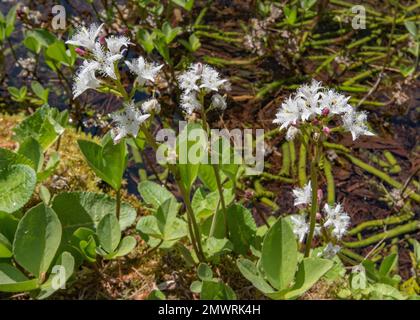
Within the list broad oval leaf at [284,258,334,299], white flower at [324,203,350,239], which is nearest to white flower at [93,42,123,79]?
broad oval leaf at [284,258,334,299]

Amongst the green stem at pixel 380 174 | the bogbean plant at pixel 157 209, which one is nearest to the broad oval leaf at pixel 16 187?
the bogbean plant at pixel 157 209

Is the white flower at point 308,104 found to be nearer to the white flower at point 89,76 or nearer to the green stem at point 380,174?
the white flower at point 89,76

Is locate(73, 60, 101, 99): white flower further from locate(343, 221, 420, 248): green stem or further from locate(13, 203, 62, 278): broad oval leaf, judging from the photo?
locate(343, 221, 420, 248): green stem

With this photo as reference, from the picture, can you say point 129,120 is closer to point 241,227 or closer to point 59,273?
point 59,273

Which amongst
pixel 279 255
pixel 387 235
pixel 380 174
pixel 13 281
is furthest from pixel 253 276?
pixel 380 174

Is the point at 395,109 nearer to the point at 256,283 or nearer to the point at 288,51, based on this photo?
the point at 288,51

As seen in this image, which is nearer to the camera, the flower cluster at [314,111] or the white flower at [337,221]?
the flower cluster at [314,111]
